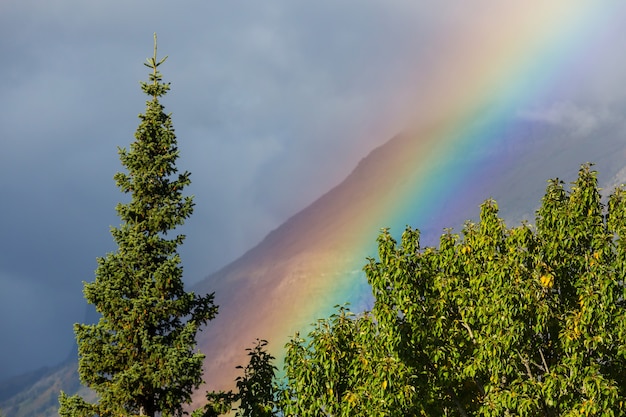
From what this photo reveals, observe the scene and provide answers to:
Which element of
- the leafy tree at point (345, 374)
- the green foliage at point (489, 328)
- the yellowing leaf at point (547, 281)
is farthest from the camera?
the yellowing leaf at point (547, 281)

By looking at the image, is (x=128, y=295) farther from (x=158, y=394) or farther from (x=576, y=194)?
(x=576, y=194)

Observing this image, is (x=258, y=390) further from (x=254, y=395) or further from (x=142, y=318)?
(x=142, y=318)

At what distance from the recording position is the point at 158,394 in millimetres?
27078

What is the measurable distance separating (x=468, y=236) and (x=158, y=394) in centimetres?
1262

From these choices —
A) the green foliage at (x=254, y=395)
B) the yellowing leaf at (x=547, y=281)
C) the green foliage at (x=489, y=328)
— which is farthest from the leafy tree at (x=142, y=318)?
the yellowing leaf at (x=547, y=281)

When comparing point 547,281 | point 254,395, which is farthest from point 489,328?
point 254,395

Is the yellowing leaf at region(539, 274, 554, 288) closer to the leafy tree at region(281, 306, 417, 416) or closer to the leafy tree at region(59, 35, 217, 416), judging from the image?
the leafy tree at region(281, 306, 417, 416)

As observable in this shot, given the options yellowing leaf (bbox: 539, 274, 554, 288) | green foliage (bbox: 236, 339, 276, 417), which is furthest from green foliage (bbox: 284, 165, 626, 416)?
green foliage (bbox: 236, 339, 276, 417)

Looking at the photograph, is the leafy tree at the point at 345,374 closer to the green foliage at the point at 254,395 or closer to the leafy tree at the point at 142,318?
the green foliage at the point at 254,395

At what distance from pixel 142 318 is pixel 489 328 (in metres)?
12.3

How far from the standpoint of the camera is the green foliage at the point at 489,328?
21656 mm

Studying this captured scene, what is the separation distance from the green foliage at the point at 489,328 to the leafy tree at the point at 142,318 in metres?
4.36

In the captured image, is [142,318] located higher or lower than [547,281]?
higher

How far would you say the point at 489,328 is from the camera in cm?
2230
